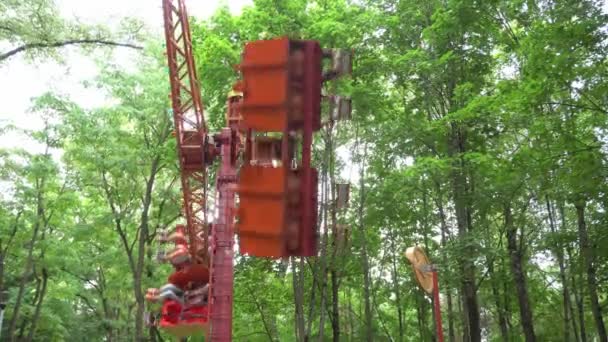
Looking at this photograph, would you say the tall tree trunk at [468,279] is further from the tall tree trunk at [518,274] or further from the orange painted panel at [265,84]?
the orange painted panel at [265,84]

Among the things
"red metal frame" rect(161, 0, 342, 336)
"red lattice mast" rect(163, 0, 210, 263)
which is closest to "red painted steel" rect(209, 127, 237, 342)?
"red metal frame" rect(161, 0, 342, 336)

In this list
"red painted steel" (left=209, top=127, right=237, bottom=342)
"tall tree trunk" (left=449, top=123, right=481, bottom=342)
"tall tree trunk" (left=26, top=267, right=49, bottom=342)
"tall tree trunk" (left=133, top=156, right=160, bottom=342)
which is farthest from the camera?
"tall tree trunk" (left=26, top=267, right=49, bottom=342)

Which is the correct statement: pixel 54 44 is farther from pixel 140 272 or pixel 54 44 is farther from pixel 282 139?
pixel 140 272

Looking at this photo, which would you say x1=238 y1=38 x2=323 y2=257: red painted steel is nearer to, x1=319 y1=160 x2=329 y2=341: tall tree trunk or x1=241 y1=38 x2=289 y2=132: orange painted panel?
x1=241 y1=38 x2=289 y2=132: orange painted panel

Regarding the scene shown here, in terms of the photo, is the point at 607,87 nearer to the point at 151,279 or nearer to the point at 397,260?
the point at 397,260

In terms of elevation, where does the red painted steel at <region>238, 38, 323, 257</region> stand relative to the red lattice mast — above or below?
below

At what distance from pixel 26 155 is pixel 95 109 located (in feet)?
20.3

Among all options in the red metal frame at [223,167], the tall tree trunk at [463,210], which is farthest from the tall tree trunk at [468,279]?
the red metal frame at [223,167]

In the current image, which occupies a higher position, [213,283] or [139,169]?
[139,169]

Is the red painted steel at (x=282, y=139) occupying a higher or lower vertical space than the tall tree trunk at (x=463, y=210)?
lower

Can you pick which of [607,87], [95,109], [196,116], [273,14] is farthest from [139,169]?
[607,87]

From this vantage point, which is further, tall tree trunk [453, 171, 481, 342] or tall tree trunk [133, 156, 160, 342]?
tall tree trunk [133, 156, 160, 342]

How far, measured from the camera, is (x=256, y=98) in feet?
8.95

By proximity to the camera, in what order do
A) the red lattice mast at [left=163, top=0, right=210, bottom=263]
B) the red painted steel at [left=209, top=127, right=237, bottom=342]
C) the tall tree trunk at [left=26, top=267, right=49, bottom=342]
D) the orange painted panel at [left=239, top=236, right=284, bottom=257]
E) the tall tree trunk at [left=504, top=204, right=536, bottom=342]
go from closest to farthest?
the orange painted panel at [left=239, top=236, right=284, bottom=257], the red painted steel at [left=209, top=127, right=237, bottom=342], the red lattice mast at [left=163, top=0, right=210, bottom=263], the tall tree trunk at [left=504, top=204, right=536, bottom=342], the tall tree trunk at [left=26, top=267, right=49, bottom=342]
